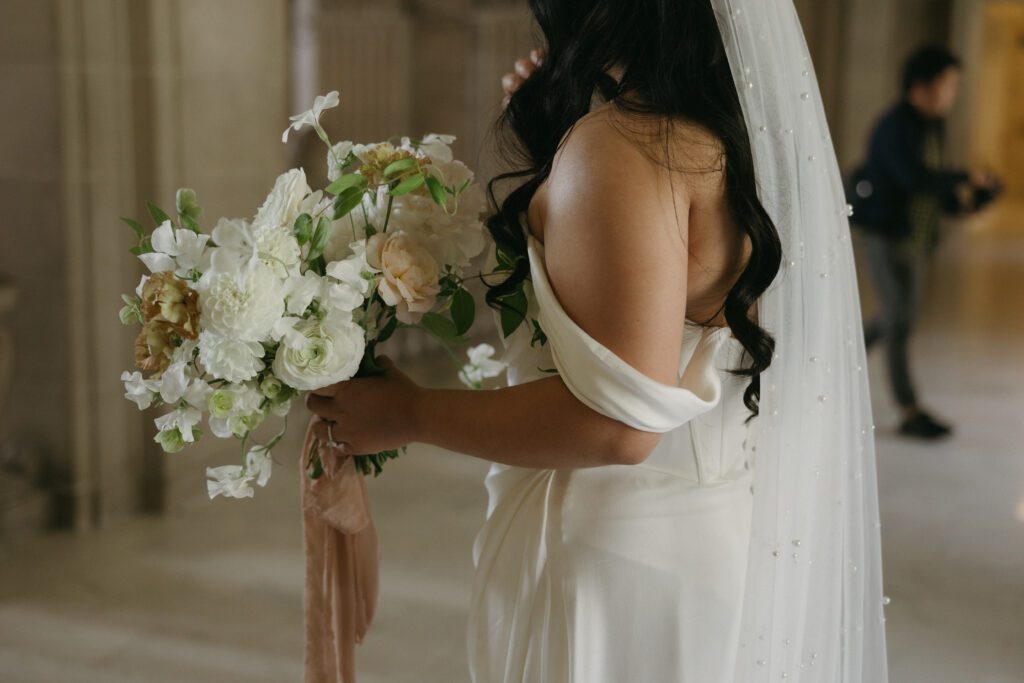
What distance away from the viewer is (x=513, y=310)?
1.77 metres

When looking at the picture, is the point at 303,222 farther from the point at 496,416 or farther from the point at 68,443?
the point at 68,443

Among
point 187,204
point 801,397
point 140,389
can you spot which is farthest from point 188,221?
point 801,397

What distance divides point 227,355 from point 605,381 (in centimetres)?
55

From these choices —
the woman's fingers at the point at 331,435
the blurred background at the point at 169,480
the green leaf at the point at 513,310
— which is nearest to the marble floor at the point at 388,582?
the blurred background at the point at 169,480

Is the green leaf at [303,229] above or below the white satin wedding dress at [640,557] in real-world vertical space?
above

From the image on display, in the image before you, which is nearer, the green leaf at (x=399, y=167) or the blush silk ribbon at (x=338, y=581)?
the green leaf at (x=399, y=167)

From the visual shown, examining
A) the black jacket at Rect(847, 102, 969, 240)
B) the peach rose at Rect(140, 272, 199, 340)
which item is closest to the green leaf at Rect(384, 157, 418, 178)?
the peach rose at Rect(140, 272, 199, 340)

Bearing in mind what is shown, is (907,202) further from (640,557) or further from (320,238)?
(320,238)

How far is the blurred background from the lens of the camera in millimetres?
3859

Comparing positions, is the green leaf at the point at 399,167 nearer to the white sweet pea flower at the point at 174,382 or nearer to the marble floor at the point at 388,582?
the white sweet pea flower at the point at 174,382

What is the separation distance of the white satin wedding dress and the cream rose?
0.16m

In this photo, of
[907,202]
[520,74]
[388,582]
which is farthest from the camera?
[907,202]

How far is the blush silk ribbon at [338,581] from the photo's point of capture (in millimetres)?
2020

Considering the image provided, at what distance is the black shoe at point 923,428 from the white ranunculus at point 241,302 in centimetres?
546
